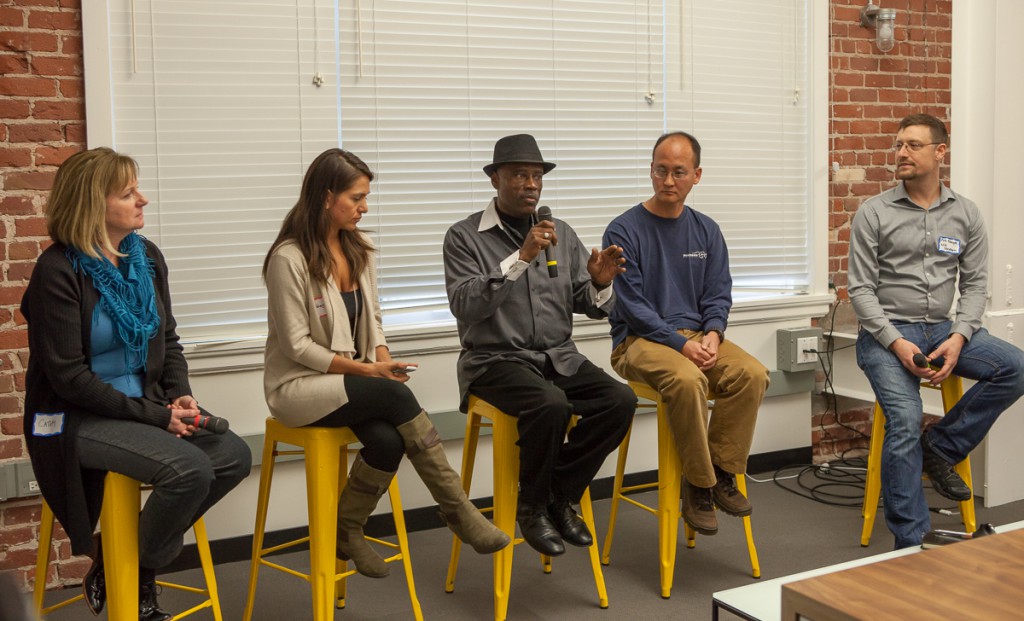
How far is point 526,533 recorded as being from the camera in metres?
3.03

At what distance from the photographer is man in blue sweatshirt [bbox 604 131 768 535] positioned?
3168 millimetres

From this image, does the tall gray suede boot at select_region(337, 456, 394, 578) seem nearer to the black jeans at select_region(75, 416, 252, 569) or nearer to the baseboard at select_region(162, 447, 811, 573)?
the black jeans at select_region(75, 416, 252, 569)

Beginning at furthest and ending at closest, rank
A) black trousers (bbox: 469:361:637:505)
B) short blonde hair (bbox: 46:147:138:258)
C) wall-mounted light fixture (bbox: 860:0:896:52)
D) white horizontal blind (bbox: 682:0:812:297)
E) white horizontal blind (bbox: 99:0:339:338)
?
wall-mounted light fixture (bbox: 860:0:896:52) → white horizontal blind (bbox: 682:0:812:297) → white horizontal blind (bbox: 99:0:339:338) → black trousers (bbox: 469:361:637:505) → short blonde hair (bbox: 46:147:138:258)

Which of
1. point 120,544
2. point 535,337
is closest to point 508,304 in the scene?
point 535,337

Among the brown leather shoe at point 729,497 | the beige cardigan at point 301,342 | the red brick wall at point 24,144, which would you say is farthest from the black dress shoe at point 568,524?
the red brick wall at point 24,144

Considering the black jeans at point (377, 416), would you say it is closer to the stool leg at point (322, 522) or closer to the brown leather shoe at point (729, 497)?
the stool leg at point (322, 522)

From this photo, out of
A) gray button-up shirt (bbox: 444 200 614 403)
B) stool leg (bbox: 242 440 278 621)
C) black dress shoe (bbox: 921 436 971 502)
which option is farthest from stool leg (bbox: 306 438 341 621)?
black dress shoe (bbox: 921 436 971 502)

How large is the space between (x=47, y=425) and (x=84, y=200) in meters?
0.62

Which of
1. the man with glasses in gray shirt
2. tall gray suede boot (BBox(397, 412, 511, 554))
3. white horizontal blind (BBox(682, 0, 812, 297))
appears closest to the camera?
tall gray suede boot (BBox(397, 412, 511, 554))

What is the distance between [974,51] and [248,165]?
297 centimetres

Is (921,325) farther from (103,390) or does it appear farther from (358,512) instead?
(103,390)

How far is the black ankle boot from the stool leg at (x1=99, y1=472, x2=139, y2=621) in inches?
6.7

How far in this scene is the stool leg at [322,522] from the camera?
2.66m

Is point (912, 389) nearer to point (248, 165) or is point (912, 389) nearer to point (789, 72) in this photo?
point (789, 72)
